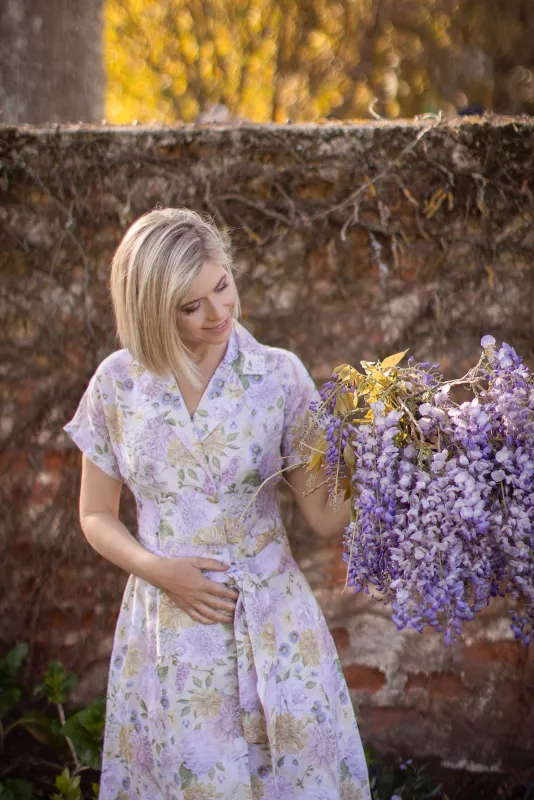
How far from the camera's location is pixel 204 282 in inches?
67.8

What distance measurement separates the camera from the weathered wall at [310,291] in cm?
268

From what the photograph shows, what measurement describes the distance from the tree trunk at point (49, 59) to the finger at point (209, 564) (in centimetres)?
269

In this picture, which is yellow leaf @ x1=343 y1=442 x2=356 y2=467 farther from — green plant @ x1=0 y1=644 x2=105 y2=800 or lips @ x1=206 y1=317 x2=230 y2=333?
green plant @ x1=0 y1=644 x2=105 y2=800

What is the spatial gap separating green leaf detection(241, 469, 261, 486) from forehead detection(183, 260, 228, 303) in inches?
17.3

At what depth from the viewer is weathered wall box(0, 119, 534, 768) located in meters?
2.68

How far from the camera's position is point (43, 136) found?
9.06ft

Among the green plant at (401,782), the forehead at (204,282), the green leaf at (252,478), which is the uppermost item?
the forehead at (204,282)

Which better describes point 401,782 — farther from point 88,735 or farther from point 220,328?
point 220,328

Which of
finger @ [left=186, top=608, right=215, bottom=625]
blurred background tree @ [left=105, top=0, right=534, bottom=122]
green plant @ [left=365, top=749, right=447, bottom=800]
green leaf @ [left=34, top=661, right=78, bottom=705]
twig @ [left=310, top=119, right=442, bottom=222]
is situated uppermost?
blurred background tree @ [left=105, top=0, right=534, bottom=122]

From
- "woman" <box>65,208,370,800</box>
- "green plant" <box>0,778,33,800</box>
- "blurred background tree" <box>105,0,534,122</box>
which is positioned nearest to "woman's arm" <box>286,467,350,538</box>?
"woman" <box>65,208,370,800</box>

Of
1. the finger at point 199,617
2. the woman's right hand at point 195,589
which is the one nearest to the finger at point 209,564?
the woman's right hand at point 195,589

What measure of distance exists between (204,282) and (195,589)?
27.7 inches

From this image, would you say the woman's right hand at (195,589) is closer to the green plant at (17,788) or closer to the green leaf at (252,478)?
the green leaf at (252,478)

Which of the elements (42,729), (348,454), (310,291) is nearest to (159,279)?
(348,454)
